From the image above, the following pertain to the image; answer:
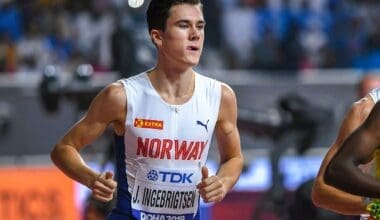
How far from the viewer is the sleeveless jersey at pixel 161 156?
7418mm

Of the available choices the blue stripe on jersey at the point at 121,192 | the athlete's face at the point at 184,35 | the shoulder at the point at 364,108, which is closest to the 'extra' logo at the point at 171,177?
the blue stripe on jersey at the point at 121,192

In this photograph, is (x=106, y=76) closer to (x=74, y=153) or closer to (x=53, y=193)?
(x=53, y=193)

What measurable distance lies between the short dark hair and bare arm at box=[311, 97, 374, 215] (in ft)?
3.71

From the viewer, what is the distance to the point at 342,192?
272 inches

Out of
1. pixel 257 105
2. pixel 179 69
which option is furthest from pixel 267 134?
pixel 179 69

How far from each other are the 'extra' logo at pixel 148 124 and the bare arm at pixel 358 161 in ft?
6.02

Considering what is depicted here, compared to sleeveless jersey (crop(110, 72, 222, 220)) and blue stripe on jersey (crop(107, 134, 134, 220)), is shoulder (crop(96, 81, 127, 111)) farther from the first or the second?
blue stripe on jersey (crop(107, 134, 134, 220))

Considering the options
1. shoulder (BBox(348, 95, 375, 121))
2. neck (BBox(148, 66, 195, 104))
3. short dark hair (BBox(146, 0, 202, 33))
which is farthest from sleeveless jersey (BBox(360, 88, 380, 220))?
short dark hair (BBox(146, 0, 202, 33))

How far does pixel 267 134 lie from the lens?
14312 millimetres

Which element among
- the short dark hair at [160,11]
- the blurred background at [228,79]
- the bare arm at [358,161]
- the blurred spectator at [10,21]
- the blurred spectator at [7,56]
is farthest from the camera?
the blurred spectator at [10,21]

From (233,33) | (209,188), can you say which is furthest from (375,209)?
(233,33)

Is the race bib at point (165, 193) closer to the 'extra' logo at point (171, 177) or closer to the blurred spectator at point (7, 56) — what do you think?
the 'extra' logo at point (171, 177)

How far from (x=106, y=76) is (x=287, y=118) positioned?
220cm

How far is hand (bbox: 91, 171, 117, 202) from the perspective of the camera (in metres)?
6.94
